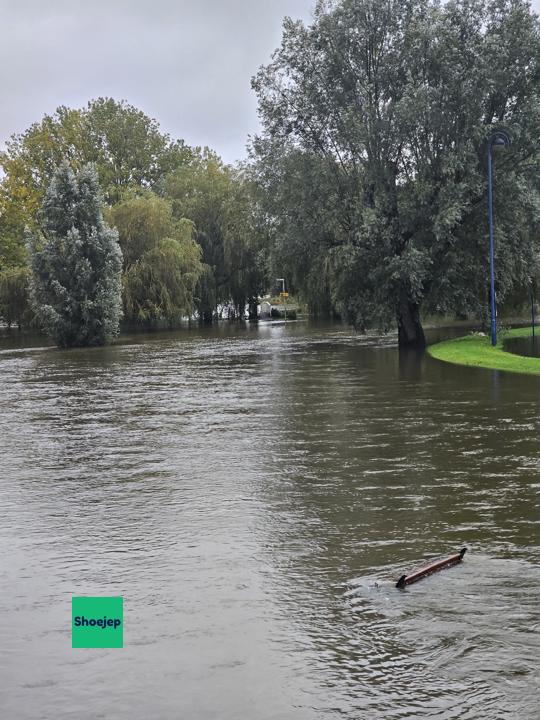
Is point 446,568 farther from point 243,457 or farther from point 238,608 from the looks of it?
point 243,457

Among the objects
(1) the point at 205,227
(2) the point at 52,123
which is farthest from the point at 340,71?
(2) the point at 52,123

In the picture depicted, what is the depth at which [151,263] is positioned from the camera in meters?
51.3

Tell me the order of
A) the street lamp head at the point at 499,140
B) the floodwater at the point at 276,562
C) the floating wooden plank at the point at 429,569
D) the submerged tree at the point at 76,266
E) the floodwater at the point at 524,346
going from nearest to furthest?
the floodwater at the point at 276,562 → the floating wooden plank at the point at 429,569 → the street lamp head at the point at 499,140 → the floodwater at the point at 524,346 → the submerged tree at the point at 76,266

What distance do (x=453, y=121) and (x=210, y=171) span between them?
4188 cm

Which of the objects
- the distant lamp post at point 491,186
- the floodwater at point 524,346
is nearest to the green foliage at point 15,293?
the floodwater at point 524,346

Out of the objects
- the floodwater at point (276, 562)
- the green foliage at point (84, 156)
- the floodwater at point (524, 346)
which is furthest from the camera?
the green foliage at point (84, 156)

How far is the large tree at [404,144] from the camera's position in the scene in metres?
27.7

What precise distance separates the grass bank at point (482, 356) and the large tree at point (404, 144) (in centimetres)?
159

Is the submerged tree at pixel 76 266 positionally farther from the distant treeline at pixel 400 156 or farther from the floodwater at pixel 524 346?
the floodwater at pixel 524 346

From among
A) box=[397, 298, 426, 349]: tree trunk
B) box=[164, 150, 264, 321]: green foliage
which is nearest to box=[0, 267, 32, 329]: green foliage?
box=[164, 150, 264, 321]: green foliage

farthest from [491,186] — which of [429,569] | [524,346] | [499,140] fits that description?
[429,569]

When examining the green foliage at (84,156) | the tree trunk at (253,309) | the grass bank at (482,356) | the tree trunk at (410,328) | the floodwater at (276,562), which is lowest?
the floodwater at (276,562)

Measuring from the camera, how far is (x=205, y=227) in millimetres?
64250

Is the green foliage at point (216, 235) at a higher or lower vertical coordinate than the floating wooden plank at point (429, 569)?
higher
